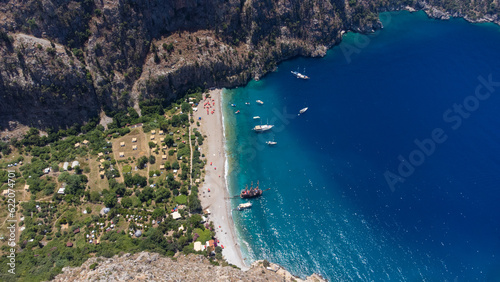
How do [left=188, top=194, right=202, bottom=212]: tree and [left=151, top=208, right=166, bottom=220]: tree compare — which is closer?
[left=151, top=208, right=166, bottom=220]: tree

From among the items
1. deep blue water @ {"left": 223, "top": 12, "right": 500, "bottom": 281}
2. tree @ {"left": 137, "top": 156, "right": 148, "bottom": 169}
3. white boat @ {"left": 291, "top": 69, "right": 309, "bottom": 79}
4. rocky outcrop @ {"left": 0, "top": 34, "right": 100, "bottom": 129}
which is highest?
rocky outcrop @ {"left": 0, "top": 34, "right": 100, "bottom": 129}

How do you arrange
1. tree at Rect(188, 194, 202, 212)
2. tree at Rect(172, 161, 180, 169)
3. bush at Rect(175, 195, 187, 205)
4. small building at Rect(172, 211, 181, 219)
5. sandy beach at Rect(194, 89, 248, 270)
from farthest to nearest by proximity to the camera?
tree at Rect(172, 161, 180, 169) < bush at Rect(175, 195, 187, 205) < tree at Rect(188, 194, 202, 212) < small building at Rect(172, 211, 181, 219) < sandy beach at Rect(194, 89, 248, 270)

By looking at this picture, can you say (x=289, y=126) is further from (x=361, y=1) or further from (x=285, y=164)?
(x=361, y=1)

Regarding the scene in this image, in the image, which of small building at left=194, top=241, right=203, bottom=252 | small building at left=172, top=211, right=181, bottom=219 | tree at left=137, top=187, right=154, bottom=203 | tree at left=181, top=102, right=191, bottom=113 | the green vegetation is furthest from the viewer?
tree at left=181, top=102, right=191, bottom=113

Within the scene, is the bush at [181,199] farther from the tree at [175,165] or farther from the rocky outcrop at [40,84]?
the rocky outcrop at [40,84]

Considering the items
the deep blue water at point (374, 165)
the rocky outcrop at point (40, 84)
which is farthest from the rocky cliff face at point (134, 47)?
the deep blue water at point (374, 165)

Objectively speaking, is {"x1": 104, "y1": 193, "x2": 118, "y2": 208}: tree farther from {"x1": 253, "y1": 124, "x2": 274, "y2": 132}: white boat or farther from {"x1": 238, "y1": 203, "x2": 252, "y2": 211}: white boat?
{"x1": 253, "y1": 124, "x2": 274, "y2": 132}: white boat

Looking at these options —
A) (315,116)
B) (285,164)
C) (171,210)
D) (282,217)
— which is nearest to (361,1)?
(315,116)

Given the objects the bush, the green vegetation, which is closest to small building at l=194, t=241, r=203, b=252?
the green vegetation
